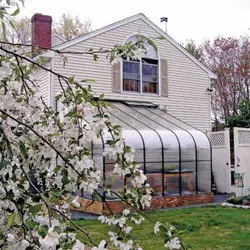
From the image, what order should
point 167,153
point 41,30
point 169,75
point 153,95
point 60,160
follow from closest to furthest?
point 60,160
point 167,153
point 41,30
point 153,95
point 169,75

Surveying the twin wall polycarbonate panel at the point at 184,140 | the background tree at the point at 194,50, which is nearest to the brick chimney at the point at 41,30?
the twin wall polycarbonate panel at the point at 184,140

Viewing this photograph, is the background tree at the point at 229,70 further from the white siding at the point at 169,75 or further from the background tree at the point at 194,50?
the white siding at the point at 169,75

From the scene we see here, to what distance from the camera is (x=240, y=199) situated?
10.5 m

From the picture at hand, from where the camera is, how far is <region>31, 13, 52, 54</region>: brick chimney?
1254cm

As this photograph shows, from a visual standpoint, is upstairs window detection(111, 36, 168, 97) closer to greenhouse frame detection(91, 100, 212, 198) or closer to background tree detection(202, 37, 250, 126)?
greenhouse frame detection(91, 100, 212, 198)

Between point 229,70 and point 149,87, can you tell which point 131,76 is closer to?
point 149,87

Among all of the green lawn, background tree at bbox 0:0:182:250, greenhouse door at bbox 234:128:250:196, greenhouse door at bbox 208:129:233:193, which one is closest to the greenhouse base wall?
the green lawn

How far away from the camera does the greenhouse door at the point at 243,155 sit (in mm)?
12766

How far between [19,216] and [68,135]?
753 mm

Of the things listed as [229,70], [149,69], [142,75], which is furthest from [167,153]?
Result: [229,70]

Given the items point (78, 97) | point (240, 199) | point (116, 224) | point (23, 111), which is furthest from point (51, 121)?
point (240, 199)

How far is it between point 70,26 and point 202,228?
64.2 feet

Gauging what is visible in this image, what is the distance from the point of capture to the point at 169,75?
14203mm

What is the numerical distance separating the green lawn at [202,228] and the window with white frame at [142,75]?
498 centimetres
